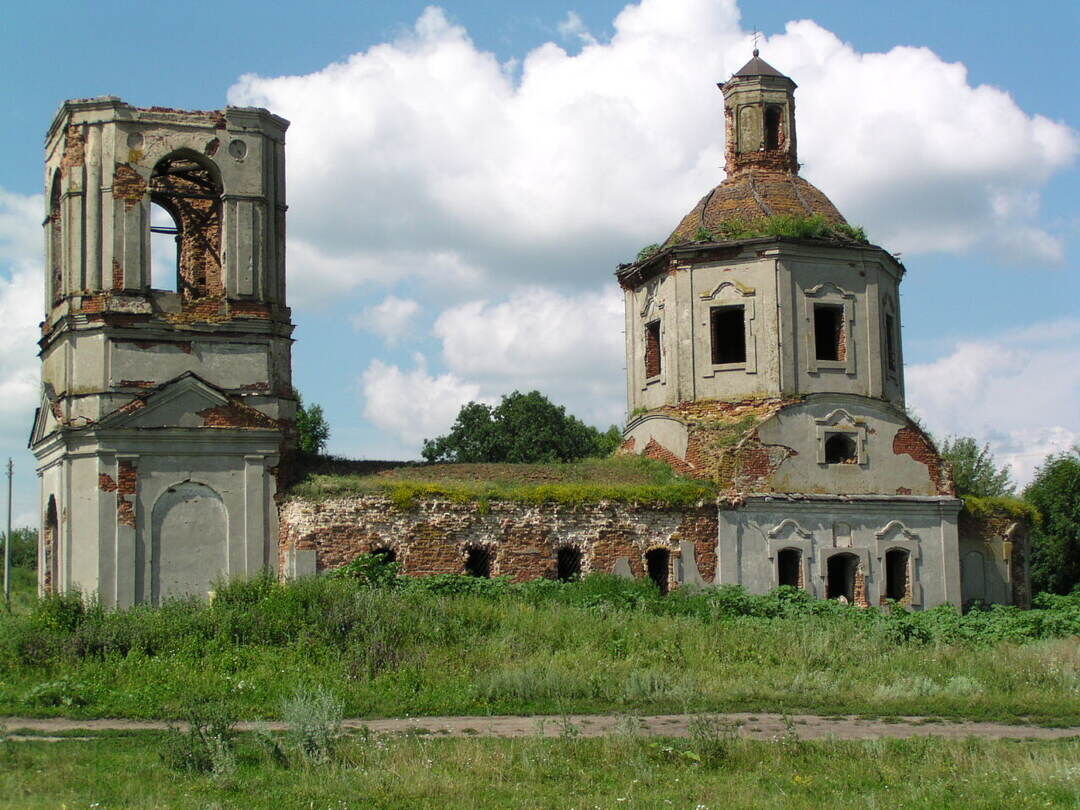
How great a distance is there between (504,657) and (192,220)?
12168mm

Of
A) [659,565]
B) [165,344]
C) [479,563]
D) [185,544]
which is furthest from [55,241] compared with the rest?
[659,565]

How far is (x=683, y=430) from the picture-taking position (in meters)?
25.1

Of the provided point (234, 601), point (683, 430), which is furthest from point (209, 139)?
point (683, 430)

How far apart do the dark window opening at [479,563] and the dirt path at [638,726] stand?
27.1ft

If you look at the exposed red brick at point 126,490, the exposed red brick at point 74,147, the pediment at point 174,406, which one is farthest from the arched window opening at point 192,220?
the exposed red brick at point 126,490

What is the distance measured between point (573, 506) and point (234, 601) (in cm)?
655

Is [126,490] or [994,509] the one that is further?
[994,509]

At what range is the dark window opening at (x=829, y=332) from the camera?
84.2ft

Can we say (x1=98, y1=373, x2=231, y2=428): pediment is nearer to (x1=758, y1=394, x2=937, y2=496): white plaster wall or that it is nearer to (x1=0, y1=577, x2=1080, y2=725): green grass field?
(x1=0, y1=577, x2=1080, y2=725): green grass field

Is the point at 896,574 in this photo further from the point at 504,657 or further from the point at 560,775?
the point at 560,775

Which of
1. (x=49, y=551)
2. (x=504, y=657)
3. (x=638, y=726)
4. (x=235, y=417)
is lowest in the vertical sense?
(x=638, y=726)

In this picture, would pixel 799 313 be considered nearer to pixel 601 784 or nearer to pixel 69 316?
pixel 69 316

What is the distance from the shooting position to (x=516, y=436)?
4284 centimetres

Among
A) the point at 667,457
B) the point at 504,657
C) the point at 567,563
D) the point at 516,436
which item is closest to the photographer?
the point at 504,657
